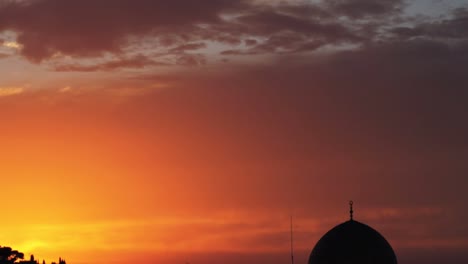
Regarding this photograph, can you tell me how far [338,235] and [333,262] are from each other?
112 inches

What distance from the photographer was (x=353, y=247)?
65.1 metres

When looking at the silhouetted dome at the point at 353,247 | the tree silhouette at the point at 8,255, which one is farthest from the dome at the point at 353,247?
the tree silhouette at the point at 8,255

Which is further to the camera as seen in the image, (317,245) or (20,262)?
(20,262)

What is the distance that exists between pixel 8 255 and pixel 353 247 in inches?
1467

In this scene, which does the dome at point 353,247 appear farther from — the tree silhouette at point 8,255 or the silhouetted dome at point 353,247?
the tree silhouette at point 8,255

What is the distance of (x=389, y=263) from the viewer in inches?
2598

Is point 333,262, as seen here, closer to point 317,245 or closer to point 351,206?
point 317,245

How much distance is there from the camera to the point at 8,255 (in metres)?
72.6

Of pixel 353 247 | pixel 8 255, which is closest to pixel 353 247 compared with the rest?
pixel 353 247

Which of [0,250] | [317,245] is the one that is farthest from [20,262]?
[317,245]

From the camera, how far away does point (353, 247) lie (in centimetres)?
6512

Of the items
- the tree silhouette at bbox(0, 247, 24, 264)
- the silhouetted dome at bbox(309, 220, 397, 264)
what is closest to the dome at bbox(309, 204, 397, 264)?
the silhouetted dome at bbox(309, 220, 397, 264)

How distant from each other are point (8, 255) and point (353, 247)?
3726cm

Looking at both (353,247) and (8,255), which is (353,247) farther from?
(8,255)
